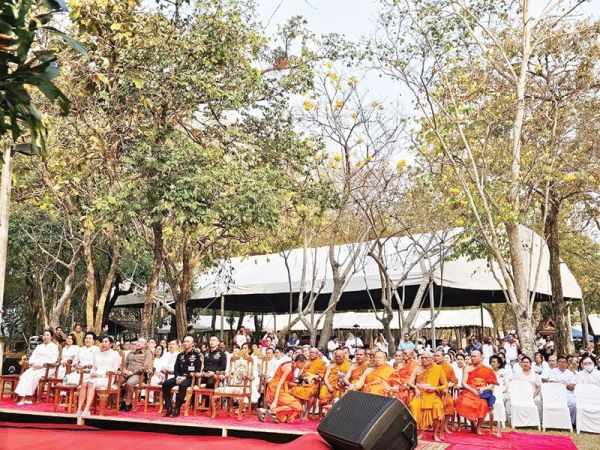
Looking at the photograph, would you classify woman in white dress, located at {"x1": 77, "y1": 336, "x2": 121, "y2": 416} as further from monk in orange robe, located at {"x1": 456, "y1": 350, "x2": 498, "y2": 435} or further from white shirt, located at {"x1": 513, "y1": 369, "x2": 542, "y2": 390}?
white shirt, located at {"x1": 513, "y1": 369, "x2": 542, "y2": 390}

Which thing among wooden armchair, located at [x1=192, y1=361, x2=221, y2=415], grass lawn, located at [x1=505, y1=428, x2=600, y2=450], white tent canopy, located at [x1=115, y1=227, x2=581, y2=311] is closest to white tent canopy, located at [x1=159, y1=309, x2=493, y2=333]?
white tent canopy, located at [x1=115, y1=227, x2=581, y2=311]

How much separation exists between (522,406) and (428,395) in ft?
6.26

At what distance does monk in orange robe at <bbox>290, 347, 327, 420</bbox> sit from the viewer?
10734mm

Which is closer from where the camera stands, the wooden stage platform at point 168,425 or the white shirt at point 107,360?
the wooden stage platform at point 168,425

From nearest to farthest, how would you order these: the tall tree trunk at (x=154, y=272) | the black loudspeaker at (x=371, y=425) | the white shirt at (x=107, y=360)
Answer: the black loudspeaker at (x=371, y=425) → the white shirt at (x=107, y=360) → the tall tree trunk at (x=154, y=272)

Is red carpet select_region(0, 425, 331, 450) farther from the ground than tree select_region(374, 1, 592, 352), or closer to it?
closer to it

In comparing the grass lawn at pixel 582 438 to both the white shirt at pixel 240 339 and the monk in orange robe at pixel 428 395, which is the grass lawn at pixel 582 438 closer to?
the monk in orange robe at pixel 428 395

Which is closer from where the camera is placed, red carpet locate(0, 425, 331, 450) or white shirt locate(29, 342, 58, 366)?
red carpet locate(0, 425, 331, 450)

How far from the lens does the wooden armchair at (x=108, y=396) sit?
10.0m

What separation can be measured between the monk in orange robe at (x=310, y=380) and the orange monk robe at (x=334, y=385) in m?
0.16

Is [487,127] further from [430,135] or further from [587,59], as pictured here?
[587,59]

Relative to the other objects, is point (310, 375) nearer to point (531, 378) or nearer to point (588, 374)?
point (531, 378)

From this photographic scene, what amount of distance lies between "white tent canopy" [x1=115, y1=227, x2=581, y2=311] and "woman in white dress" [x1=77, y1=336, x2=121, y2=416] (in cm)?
627

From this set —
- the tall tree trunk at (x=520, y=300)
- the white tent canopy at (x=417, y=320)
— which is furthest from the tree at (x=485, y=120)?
the white tent canopy at (x=417, y=320)
